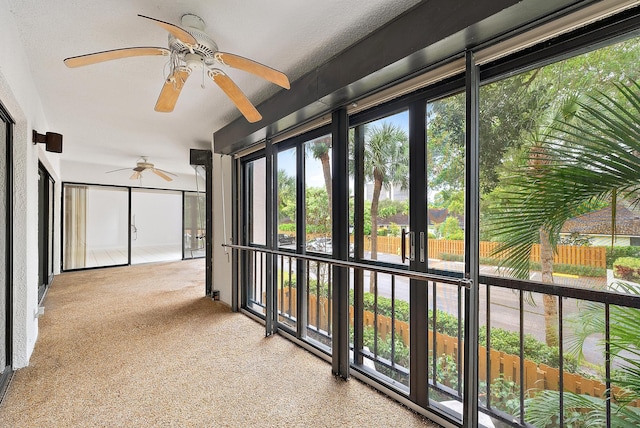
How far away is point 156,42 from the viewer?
1.80 meters

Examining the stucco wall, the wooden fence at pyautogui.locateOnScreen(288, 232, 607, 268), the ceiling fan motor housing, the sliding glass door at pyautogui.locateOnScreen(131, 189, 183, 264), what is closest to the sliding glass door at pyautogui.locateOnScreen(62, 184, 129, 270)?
the sliding glass door at pyautogui.locateOnScreen(131, 189, 183, 264)

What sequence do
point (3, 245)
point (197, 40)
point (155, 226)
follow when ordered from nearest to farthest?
point (197, 40), point (3, 245), point (155, 226)

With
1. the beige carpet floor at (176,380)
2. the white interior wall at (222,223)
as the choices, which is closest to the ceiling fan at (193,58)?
the white interior wall at (222,223)

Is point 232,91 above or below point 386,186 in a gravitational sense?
above

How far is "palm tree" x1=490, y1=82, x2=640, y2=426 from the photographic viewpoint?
1038mm

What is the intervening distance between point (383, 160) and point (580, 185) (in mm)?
1053

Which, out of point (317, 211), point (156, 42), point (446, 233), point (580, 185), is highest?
point (156, 42)

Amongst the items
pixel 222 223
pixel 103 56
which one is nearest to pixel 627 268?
pixel 103 56

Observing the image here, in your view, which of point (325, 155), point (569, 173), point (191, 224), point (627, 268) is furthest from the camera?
point (191, 224)

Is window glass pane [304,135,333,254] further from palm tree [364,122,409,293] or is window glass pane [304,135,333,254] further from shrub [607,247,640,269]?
shrub [607,247,640,269]

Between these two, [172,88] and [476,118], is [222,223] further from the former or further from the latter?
[476,118]

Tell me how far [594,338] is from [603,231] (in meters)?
0.49

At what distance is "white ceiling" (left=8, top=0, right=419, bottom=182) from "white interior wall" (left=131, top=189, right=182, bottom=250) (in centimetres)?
347

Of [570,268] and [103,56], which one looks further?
[103,56]
